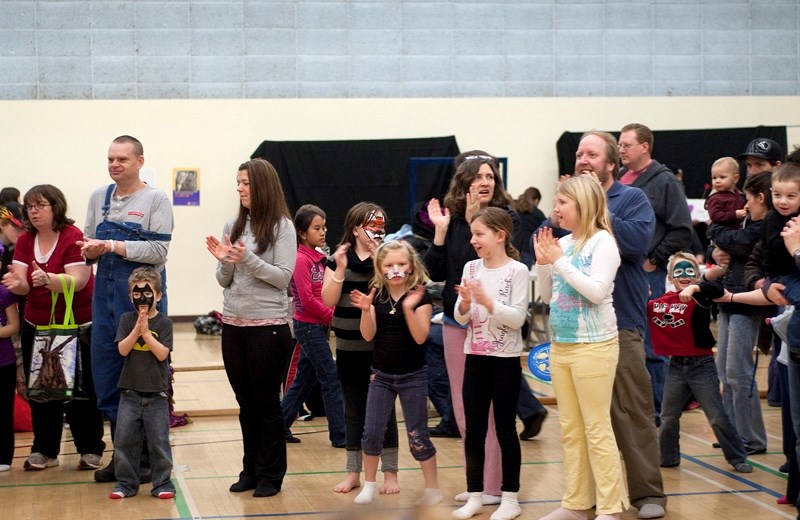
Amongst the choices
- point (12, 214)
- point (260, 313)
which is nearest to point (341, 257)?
point (260, 313)

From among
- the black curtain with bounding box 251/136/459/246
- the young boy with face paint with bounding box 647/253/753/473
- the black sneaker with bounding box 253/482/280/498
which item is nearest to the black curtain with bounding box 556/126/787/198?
the black curtain with bounding box 251/136/459/246

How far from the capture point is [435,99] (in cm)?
1410

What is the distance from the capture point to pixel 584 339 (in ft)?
14.3

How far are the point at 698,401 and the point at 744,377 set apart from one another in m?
0.50

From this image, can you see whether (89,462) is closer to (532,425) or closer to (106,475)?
(106,475)

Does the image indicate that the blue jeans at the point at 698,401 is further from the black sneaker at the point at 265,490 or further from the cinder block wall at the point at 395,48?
the cinder block wall at the point at 395,48

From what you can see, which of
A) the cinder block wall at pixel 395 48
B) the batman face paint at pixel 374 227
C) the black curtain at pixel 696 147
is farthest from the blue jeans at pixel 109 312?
the black curtain at pixel 696 147

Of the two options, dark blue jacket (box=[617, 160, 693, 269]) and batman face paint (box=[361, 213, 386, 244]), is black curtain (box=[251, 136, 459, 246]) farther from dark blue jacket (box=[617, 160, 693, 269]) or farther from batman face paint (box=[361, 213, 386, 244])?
batman face paint (box=[361, 213, 386, 244])

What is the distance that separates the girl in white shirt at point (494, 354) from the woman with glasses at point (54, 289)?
7.31ft

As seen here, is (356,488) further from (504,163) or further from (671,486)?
(504,163)

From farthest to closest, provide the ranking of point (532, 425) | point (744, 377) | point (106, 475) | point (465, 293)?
1. point (532, 425)
2. point (744, 377)
3. point (106, 475)
4. point (465, 293)

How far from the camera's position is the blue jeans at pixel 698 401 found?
Answer: 18.7 ft

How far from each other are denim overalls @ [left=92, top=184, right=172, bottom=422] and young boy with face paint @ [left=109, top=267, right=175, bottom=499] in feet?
0.35

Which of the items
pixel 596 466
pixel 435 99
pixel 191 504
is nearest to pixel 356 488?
pixel 191 504
